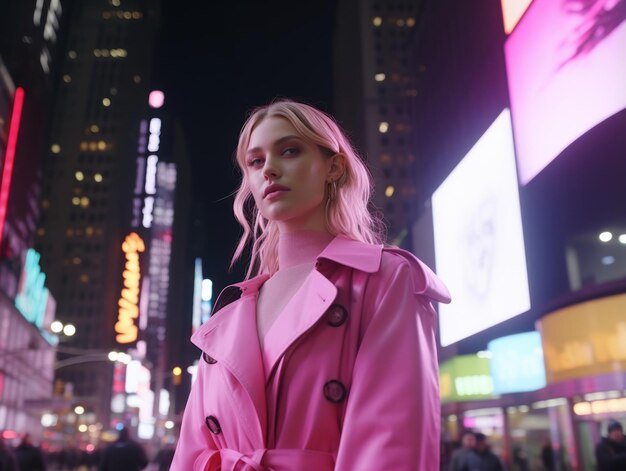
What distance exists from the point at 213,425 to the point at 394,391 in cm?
52

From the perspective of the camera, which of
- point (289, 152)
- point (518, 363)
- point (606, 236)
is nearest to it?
point (289, 152)

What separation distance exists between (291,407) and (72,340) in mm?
87417

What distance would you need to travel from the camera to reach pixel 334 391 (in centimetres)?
140

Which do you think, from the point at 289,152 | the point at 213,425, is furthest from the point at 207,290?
the point at 213,425

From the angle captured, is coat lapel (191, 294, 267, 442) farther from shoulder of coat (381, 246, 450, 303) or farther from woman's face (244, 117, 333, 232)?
shoulder of coat (381, 246, 450, 303)

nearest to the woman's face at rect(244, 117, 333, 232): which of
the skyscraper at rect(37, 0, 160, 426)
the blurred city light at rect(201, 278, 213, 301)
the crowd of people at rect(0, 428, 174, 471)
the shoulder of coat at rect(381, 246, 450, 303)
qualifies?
the shoulder of coat at rect(381, 246, 450, 303)

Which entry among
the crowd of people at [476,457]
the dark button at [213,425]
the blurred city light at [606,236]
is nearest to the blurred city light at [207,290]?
the dark button at [213,425]

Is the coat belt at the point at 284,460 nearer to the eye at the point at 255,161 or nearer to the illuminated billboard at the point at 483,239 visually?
the eye at the point at 255,161

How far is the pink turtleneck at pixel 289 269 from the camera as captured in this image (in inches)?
69.2

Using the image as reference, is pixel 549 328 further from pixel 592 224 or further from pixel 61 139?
pixel 61 139

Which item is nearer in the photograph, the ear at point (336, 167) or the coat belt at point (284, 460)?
the coat belt at point (284, 460)

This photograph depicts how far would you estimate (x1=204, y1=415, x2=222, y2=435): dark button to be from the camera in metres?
1.55

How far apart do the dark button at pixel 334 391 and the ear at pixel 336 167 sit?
2.28 ft

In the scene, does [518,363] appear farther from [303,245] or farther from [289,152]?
[289,152]
